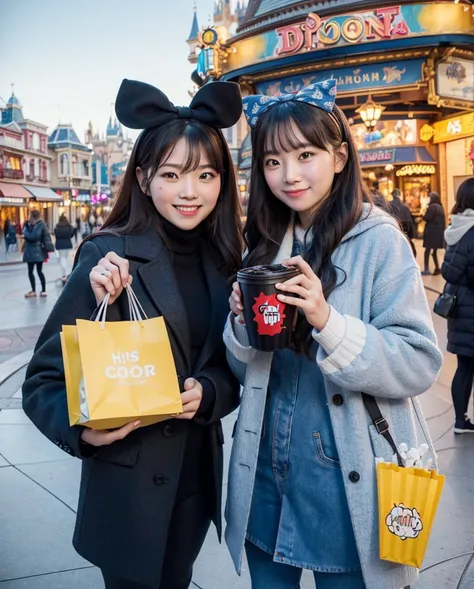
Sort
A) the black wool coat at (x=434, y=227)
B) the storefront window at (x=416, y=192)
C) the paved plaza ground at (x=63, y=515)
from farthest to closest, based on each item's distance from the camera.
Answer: the storefront window at (x=416, y=192) → the black wool coat at (x=434, y=227) → the paved plaza ground at (x=63, y=515)

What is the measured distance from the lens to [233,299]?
159 centimetres

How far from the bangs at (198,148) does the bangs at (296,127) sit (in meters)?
0.29

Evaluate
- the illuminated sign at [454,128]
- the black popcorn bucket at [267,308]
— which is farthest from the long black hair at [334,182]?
the illuminated sign at [454,128]

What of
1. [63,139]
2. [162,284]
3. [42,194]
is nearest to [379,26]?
[162,284]

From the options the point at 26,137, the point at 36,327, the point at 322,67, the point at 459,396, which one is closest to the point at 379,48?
the point at 322,67

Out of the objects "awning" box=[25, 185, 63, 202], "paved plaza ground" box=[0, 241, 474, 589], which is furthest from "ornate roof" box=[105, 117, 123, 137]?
→ "paved plaza ground" box=[0, 241, 474, 589]

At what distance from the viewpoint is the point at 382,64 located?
13.9 metres

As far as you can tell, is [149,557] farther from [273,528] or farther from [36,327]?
[36,327]

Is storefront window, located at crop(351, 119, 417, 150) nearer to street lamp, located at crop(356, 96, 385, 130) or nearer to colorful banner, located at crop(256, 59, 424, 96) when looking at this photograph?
colorful banner, located at crop(256, 59, 424, 96)

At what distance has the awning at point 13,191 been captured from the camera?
1848 inches

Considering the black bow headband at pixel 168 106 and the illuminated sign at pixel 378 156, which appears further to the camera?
the illuminated sign at pixel 378 156

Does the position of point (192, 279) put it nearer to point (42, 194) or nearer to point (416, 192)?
point (416, 192)

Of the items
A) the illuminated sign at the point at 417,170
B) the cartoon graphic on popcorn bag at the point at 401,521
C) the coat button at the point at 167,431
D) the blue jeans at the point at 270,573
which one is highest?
the illuminated sign at the point at 417,170

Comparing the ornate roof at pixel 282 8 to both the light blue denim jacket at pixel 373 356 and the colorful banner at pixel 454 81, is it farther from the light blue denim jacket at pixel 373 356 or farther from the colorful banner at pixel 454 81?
the light blue denim jacket at pixel 373 356
